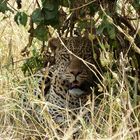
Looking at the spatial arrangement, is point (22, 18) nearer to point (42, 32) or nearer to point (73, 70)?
point (42, 32)

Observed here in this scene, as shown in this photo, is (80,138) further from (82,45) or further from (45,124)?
(82,45)

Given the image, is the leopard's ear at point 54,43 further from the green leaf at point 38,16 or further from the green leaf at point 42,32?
the green leaf at point 38,16

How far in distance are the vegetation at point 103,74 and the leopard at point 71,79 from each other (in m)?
0.07

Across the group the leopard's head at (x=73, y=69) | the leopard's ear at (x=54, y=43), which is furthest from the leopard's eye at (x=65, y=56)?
the leopard's ear at (x=54, y=43)

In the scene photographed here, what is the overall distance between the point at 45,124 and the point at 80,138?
24 centimetres

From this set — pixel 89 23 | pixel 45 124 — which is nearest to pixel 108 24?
pixel 89 23

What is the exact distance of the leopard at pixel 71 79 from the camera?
3.90m

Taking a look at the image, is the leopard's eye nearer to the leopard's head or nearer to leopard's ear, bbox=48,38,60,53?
the leopard's head

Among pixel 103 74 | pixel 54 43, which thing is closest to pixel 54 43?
pixel 54 43

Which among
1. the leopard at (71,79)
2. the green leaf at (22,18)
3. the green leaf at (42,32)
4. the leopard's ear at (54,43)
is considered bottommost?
the leopard at (71,79)

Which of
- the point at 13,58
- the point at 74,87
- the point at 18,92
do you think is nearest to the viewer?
the point at 74,87

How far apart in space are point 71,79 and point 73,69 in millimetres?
60

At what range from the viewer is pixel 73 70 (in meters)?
3.88

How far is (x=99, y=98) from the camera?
157 inches
